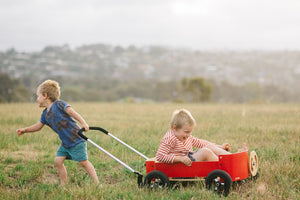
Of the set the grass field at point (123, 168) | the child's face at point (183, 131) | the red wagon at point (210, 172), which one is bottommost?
the grass field at point (123, 168)

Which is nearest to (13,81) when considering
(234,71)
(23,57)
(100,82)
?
(100,82)

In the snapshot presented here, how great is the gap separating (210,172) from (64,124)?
6.89 feet

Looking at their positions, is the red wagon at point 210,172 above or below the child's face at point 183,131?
below

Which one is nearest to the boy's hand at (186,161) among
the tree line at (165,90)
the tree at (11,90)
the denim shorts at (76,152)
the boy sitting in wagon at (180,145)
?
the boy sitting in wagon at (180,145)

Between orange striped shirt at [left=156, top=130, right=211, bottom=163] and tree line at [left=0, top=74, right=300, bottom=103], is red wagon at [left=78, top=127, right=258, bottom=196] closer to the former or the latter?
orange striped shirt at [left=156, top=130, right=211, bottom=163]

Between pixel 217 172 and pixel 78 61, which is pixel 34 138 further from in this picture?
pixel 78 61

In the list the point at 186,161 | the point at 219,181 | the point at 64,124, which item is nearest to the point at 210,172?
the point at 219,181

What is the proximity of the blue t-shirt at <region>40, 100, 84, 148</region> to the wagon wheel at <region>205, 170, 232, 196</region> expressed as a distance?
6.19ft

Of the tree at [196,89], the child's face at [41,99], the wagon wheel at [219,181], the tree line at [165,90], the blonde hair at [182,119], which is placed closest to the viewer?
the wagon wheel at [219,181]

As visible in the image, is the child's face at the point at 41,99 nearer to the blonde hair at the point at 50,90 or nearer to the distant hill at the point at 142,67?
the blonde hair at the point at 50,90

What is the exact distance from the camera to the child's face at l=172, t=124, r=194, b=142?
4.68m

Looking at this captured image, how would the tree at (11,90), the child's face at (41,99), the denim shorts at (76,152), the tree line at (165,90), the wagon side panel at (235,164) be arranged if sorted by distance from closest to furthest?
the wagon side panel at (235,164), the denim shorts at (76,152), the child's face at (41,99), the tree at (11,90), the tree line at (165,90)

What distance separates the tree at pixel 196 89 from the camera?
4738 cm

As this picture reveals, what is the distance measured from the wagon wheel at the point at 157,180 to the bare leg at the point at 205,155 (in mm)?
533
